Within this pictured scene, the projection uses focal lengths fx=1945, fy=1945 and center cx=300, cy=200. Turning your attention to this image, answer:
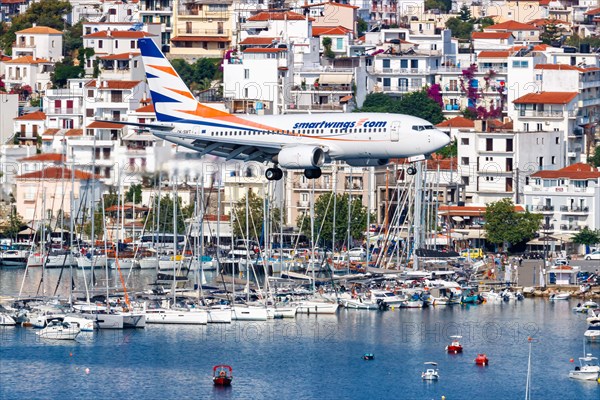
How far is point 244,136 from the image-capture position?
74.5 metres

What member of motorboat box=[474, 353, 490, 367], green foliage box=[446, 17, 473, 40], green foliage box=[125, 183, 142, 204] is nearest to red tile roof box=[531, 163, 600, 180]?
green foliage box=[125, 183, 142, 204]

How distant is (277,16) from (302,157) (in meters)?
88.0

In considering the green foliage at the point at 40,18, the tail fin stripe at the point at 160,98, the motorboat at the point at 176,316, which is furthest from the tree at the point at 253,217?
the green foliage at the point at 40,18

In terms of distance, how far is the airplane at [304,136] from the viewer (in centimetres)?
7169

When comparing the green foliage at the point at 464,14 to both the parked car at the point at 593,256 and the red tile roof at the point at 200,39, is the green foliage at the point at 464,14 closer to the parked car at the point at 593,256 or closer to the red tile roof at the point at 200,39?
the red tile roof at the point at 200,39

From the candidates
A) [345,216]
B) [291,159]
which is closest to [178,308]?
[345,216]

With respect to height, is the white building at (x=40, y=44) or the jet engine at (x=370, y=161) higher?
the white building at (x=40, y=44)

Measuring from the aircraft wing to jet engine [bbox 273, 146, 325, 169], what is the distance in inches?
50.1

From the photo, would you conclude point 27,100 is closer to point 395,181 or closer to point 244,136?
point 395,181

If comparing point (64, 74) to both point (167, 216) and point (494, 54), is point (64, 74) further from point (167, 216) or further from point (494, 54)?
point (167, 216)

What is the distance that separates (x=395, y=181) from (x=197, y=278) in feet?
76.2

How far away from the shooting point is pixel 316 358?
96062 mm

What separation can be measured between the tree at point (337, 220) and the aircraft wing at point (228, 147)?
45.1m

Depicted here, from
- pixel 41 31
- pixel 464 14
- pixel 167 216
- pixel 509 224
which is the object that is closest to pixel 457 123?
pixel 509 224
